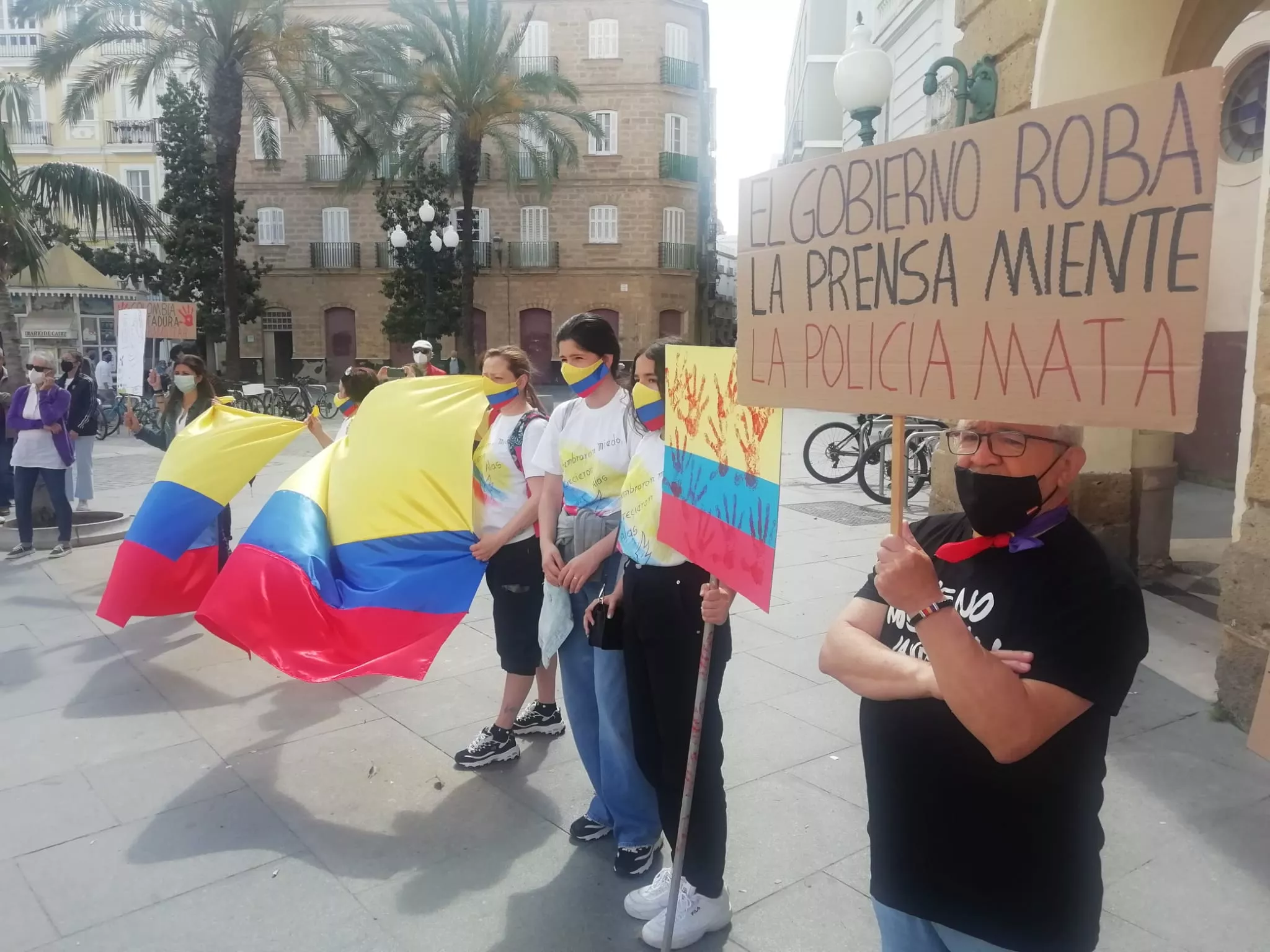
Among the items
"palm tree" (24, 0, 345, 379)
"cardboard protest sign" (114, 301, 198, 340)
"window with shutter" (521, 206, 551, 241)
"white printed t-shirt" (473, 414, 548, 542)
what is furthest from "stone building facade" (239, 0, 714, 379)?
"white printed t-shirt" (473, 414, 548, 542)

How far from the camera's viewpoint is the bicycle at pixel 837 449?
11.3 meters

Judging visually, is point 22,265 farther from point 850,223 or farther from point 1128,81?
point 850,223

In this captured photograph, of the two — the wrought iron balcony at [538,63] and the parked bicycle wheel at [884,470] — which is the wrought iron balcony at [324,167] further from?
the parked bicycle wheel at [884,470]

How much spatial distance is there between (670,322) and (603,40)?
10.3 meters

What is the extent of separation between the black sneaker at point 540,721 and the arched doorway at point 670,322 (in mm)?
31269

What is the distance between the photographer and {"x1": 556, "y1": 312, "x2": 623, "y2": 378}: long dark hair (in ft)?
10.8

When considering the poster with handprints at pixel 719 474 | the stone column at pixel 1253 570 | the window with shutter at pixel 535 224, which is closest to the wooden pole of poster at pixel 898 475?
the poster with handprints at pixel 719 474

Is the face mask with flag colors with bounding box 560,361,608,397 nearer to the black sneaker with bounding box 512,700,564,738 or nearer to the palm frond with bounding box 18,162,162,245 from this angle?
the black sneaker with bounding box 512,700,564,738

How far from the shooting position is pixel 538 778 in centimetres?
388

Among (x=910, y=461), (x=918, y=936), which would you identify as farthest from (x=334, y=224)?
(x=918, y=936)

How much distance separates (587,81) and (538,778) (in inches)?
1363

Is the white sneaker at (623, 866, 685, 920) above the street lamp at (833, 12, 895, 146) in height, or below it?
below

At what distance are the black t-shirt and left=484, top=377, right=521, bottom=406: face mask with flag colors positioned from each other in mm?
2449

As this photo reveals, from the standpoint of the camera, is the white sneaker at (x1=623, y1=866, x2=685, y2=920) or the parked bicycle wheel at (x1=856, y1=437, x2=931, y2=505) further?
the parked bicycle wheel at (x1=856, y1=437, x2=931, y2=505)
